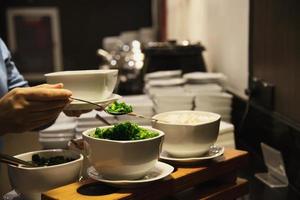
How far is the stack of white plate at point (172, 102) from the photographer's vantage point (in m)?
1.78

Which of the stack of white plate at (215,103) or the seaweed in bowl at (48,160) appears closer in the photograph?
the seaweed in bowl at (48,160)

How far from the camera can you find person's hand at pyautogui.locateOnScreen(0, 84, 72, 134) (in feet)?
2.68

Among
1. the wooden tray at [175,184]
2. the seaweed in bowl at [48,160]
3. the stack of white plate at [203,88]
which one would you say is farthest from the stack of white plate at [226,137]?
the seaweed in bowl at [48,160]

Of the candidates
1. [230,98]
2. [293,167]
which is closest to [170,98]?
[230,98]

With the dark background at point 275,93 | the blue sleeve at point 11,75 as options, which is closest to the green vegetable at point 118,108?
the dark background at point 275,93

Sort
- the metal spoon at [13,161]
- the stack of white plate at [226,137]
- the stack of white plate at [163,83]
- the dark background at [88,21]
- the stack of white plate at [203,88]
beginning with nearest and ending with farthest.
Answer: the metal spoon at [13,161]
the stack of white plate at [226,137]
the stack of white plate at [203,88]
the stack of white plate at [163,83]
the dark background at [88,21]

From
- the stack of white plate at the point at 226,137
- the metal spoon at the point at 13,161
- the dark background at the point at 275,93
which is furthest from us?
the stack of white plate at the point at 226,137

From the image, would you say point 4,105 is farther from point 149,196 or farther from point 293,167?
point 293,167

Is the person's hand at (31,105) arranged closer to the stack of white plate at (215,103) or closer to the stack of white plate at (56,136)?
the stack of white plate at (56,136)

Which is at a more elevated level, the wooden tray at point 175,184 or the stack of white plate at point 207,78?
the stack of white plate at point 207,78

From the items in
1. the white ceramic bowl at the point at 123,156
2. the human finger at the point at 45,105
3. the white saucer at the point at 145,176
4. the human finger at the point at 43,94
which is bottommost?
the white saucer at the point at 145,176

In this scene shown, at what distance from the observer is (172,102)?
5.87 ft

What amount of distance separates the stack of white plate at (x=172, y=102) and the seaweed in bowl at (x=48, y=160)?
812 mm

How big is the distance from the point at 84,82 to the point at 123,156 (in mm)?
233
